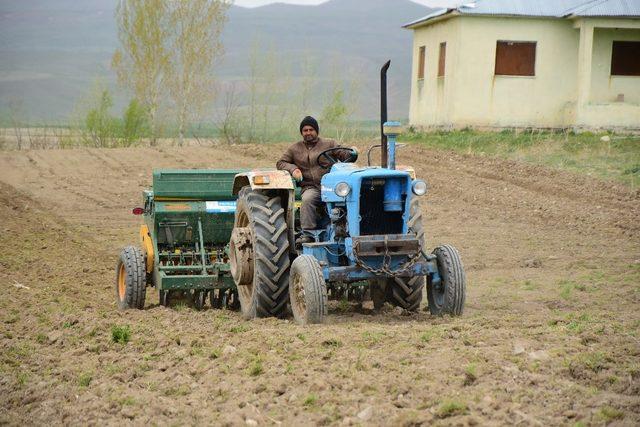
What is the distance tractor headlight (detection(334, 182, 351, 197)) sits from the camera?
8934mm

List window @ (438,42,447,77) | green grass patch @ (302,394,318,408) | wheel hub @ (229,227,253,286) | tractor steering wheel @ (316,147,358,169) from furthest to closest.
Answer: window @ (438,42,447,77)
tractor steering wheel @ (316,147,358,169)
wheel hub @ (229,227,253,286)
green grass patch @ (302,394,318,408)

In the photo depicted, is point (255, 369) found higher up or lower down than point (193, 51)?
lower down

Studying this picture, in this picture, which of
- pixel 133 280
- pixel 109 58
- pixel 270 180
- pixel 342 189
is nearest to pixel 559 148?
pixel 133 280

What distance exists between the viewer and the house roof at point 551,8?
28.0 meters

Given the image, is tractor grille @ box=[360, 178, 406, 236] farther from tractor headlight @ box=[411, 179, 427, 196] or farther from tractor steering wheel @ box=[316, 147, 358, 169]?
tractor steering wheel @ box=[316, 147, 358, 169]

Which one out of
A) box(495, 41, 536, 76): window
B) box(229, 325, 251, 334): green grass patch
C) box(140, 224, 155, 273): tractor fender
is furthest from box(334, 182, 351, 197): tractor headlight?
box(495, 41, 536, 76): window

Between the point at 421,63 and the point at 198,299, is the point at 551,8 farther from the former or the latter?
the point at 198,299

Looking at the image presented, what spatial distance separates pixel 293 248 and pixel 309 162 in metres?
0.94

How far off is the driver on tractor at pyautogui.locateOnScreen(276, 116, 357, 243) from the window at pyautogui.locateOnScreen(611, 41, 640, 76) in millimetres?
20980

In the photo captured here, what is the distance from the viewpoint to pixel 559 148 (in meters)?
25.3

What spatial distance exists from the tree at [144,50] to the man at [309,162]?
32.7m

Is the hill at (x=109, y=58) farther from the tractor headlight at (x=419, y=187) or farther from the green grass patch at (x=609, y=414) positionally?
the green grass patch at (x=609, y=414)

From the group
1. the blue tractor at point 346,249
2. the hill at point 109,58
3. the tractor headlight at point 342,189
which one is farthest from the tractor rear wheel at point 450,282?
the hill at point 109,58

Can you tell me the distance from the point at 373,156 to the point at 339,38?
548ft
